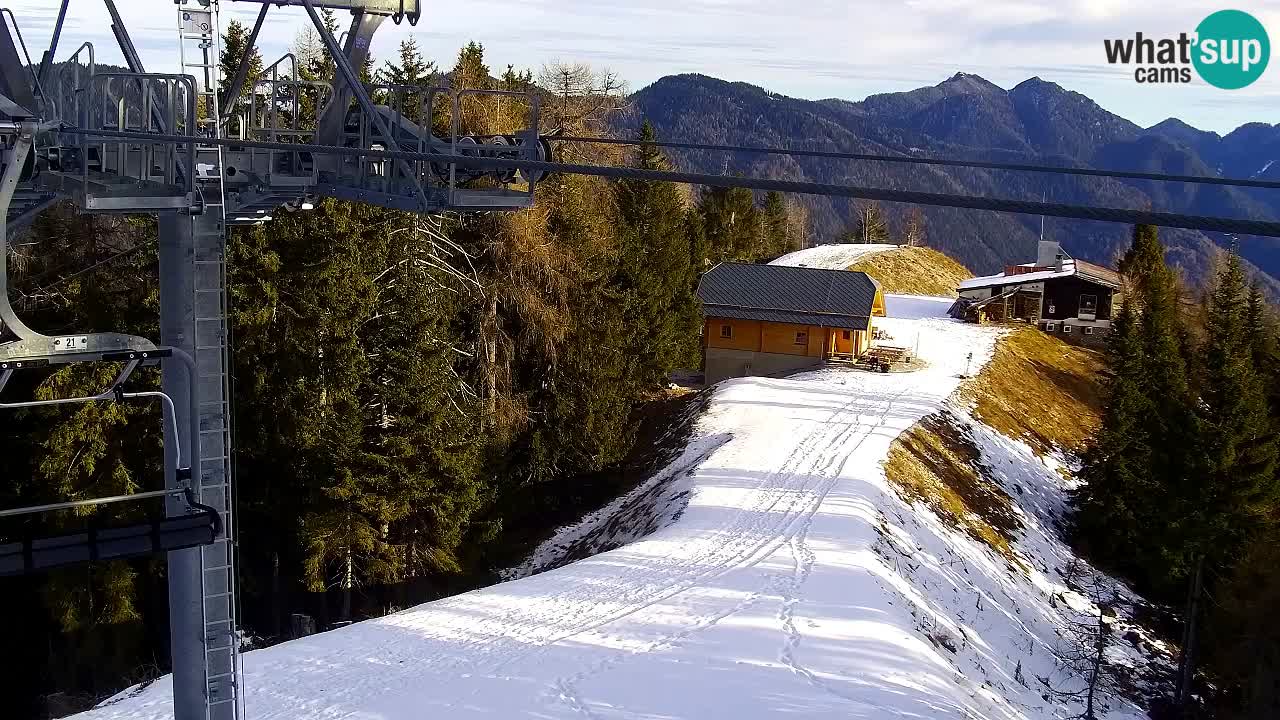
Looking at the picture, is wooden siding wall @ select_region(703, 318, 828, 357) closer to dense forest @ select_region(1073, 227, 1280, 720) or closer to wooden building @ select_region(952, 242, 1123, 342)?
dense forest @ select_region(1073, 227, 1280, 720)

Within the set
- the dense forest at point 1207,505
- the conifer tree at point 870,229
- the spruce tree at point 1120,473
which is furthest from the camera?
the conifer tree at point 870,229

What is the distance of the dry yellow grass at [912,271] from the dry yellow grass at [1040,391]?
22687 mm

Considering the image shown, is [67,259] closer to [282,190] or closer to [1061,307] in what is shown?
[282,190]

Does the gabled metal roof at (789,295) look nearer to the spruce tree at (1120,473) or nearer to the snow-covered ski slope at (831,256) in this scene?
the spruce tree at (1120,473)

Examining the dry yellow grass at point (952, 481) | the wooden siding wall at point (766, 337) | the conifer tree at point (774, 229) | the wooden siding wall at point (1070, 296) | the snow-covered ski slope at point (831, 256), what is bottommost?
the dry yellow grass at point (952, 481)

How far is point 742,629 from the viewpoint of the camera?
741 inches

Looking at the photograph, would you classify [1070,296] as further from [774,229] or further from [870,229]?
[870,229]

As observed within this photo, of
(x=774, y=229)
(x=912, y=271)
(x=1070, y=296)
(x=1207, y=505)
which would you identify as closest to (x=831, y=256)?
(x=912, y=271)

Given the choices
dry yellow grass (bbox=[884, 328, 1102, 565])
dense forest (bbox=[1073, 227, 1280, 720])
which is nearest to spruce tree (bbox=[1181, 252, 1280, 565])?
dense forest (bbox=[1073, 227, 1280, 720])

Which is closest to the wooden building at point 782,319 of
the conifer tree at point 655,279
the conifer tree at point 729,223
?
the conifer tree at point 655,279

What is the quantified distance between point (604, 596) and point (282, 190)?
11.3m

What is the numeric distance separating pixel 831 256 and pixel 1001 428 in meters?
46.2

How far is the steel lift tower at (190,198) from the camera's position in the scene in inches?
380

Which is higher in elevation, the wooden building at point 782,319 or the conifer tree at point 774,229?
the conifer tree at point 774,229
